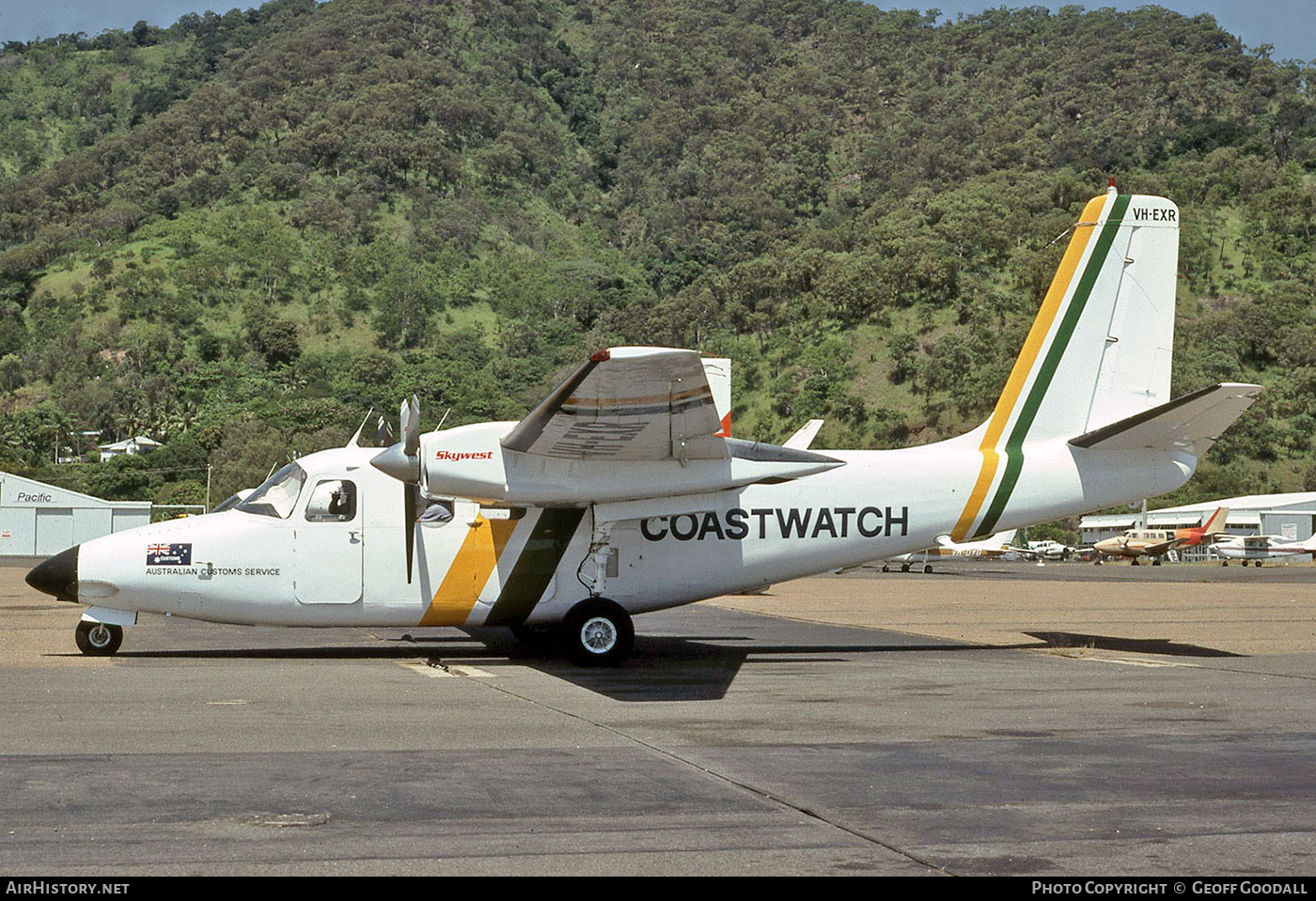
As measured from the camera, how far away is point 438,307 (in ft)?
537

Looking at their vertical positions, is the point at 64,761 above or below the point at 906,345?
below

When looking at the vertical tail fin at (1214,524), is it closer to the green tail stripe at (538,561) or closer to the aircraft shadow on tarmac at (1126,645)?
the aircraft shadow on tarmac at (1126,645)

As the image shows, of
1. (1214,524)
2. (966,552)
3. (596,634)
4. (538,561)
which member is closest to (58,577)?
(538,561)

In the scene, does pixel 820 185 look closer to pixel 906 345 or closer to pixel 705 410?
pixel 906 345

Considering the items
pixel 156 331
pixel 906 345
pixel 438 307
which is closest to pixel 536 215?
pixel 438 307

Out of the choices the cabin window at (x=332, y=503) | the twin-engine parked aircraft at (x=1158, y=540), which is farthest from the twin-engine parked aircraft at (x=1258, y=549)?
the cabin window at (x=332, y=503)

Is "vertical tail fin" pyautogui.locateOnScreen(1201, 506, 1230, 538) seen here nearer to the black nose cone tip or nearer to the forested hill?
the forested hill

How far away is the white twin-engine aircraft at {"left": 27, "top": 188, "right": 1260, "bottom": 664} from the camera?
15828 mm

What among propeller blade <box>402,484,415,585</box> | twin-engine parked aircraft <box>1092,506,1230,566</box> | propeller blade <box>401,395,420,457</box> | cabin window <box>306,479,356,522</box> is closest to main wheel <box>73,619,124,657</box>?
cabin window <box>306,479,356,522</box>

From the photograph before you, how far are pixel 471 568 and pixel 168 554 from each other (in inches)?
148

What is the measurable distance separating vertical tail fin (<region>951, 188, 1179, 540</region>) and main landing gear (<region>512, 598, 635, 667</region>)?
5.74 metres

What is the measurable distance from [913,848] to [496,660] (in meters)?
11.1

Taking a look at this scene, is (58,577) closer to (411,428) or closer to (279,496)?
(279,496)
